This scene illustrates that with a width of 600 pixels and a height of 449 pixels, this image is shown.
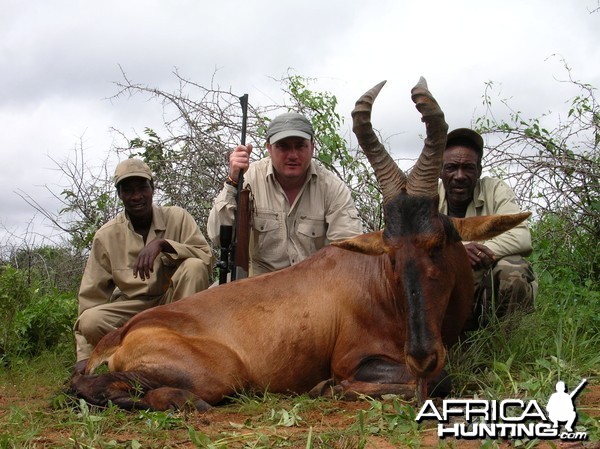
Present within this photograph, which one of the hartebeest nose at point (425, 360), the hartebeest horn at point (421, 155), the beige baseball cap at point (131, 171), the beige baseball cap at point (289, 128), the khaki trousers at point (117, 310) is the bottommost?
the hartebeest nose at point (425, 360)

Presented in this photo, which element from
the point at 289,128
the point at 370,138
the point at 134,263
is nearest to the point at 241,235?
the point at 289,128

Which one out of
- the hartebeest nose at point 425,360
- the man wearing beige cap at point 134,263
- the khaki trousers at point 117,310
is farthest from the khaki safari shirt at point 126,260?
the hartebeest nose at point 425,360

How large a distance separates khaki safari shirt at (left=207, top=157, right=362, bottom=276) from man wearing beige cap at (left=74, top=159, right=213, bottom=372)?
17.7 inches

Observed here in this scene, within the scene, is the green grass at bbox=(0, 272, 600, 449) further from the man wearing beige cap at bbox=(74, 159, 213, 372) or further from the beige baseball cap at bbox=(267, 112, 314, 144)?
the beige baseball cap at bbox=(267, 112, 314, 144)

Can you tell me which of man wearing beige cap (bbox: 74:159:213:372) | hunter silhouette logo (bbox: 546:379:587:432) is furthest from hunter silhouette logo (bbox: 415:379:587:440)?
man wearing beige cap (bbox: 74:159:213:372)

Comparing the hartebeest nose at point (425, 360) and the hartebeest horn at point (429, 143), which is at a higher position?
the hartebeest horn at point (429, 143)

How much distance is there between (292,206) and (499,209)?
206cm

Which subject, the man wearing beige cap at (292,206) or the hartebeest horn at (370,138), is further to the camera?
the man wearing beige cap at (292,206)

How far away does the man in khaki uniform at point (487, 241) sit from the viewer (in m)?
5.89

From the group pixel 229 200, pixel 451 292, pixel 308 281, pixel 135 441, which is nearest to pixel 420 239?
pixel 451 292

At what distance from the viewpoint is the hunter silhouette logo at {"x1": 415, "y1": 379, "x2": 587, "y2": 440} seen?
3529mm

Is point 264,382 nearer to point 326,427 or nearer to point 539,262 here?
point 326,427

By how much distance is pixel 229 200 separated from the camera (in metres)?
6.89

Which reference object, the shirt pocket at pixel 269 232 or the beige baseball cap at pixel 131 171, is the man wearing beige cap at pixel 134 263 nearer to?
the beige baseball cap at pixel 131 171
